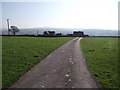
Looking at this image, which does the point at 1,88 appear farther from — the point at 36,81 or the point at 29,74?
the point at 29,74

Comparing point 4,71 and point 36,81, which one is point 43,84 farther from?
point 4,71

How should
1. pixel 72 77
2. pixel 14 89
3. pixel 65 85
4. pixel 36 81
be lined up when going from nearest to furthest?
pixel 14 89 → pixel 65 85 → pixel 36 81 → pixel 72 77

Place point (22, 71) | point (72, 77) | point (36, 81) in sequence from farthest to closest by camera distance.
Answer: point (22, 71) < point (72, 77) < point (36, 81)

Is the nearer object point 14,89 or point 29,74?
point 14,89

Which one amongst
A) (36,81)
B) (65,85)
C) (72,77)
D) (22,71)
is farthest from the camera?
(22,71)

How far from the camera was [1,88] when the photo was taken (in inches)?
308

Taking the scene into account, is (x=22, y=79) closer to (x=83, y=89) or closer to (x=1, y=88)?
(x=1, y=88)

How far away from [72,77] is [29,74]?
2.57 meters

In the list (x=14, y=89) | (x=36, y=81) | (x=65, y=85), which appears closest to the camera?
(x=14, y=89)

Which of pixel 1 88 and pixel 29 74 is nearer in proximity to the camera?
pixel 1 88

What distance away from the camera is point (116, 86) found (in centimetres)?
840

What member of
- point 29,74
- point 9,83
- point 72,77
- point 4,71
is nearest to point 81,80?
point 72,77

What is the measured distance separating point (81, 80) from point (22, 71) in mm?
3949

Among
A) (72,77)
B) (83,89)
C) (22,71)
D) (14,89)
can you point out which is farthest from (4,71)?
(83,89)
